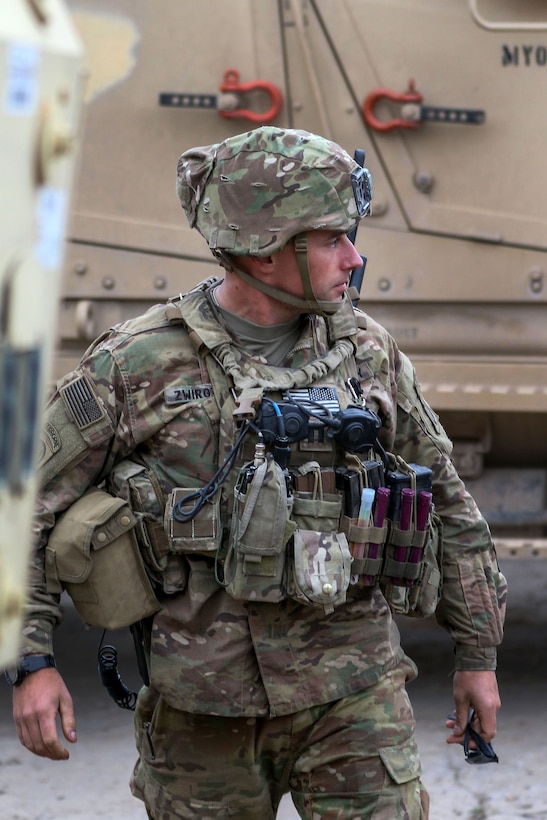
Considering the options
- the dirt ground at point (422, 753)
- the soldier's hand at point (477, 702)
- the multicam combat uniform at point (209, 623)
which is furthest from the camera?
the dirt ground at point (422, 753)

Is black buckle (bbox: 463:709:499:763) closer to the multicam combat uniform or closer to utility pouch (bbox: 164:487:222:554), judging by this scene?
the multicam combat uniform

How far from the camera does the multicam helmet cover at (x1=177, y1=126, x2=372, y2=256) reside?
274 cm

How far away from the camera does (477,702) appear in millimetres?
2902

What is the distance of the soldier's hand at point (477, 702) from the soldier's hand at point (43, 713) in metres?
0.77

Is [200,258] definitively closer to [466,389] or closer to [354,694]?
[466,389]

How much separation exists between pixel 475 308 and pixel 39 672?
2481mm

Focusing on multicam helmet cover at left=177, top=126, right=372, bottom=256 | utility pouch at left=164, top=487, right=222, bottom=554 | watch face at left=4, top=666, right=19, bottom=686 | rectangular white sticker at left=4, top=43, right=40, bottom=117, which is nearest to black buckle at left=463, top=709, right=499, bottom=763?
utility pouch at left=164, top=487, right=222, bottom=554

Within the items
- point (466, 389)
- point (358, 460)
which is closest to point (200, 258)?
point (466, 389)

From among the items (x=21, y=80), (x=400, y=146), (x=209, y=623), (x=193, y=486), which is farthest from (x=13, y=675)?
(x=400, y=146)

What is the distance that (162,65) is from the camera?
4.71m

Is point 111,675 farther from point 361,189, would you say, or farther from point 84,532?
point 361,189

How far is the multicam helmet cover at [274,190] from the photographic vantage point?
2.74m

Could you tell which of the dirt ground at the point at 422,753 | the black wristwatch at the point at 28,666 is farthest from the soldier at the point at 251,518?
the dirt ground at the point at 422,753

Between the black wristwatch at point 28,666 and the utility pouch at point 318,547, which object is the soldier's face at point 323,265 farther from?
the black wristwatch at point 28,666
